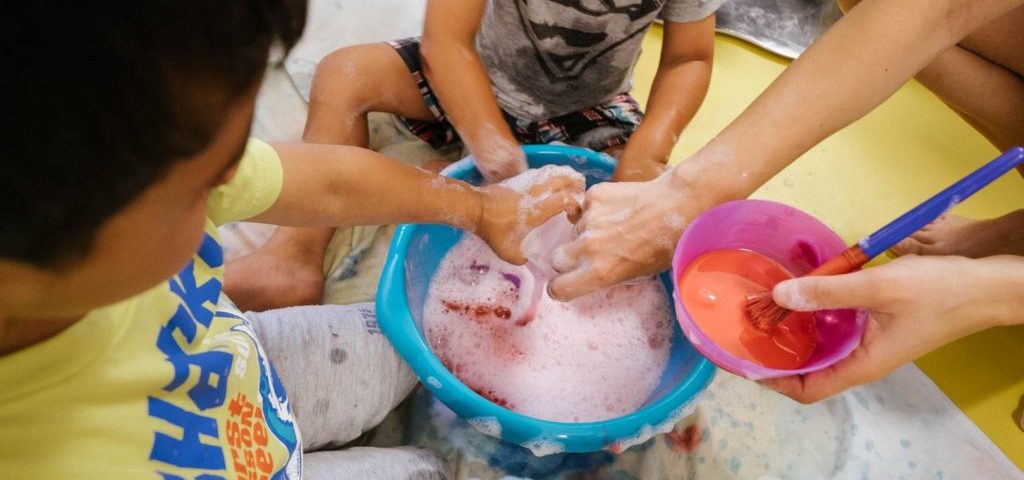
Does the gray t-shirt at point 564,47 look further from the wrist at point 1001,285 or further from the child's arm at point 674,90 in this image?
the wrist at point 1001,285

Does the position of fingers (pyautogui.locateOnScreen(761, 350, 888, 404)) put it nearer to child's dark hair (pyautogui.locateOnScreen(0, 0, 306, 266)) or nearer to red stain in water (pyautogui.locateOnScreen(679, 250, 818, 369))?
red stain in water (pyautogui.locateOnScreen(679, 250, 818, 369))

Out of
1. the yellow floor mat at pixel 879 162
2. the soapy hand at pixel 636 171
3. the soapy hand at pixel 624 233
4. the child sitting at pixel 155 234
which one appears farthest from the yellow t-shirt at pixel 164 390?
the yellow floor mat at pixel 879 162

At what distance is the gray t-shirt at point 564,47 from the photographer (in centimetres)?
96

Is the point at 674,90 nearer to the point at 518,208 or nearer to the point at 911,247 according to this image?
the point at 518,208

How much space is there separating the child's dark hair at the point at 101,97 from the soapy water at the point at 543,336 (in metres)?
0.59

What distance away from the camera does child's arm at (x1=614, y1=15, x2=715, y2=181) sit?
951 mm

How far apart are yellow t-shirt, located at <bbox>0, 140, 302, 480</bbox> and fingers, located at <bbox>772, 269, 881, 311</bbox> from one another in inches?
18.8

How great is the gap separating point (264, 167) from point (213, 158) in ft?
0.88

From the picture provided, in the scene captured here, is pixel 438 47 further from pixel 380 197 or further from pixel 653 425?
pixel 653 425

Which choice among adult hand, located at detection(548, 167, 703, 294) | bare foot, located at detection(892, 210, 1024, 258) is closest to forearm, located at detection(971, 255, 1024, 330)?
adult hand, located at detection(548, 167, 703, 294)

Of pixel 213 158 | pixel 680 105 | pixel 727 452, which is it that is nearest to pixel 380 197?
pixel 213 158

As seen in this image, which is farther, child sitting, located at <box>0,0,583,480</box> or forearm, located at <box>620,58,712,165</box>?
forearm, located at <box>620,58,712,165</box>

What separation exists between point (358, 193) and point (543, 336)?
1.11ft

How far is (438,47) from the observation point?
0.97m
